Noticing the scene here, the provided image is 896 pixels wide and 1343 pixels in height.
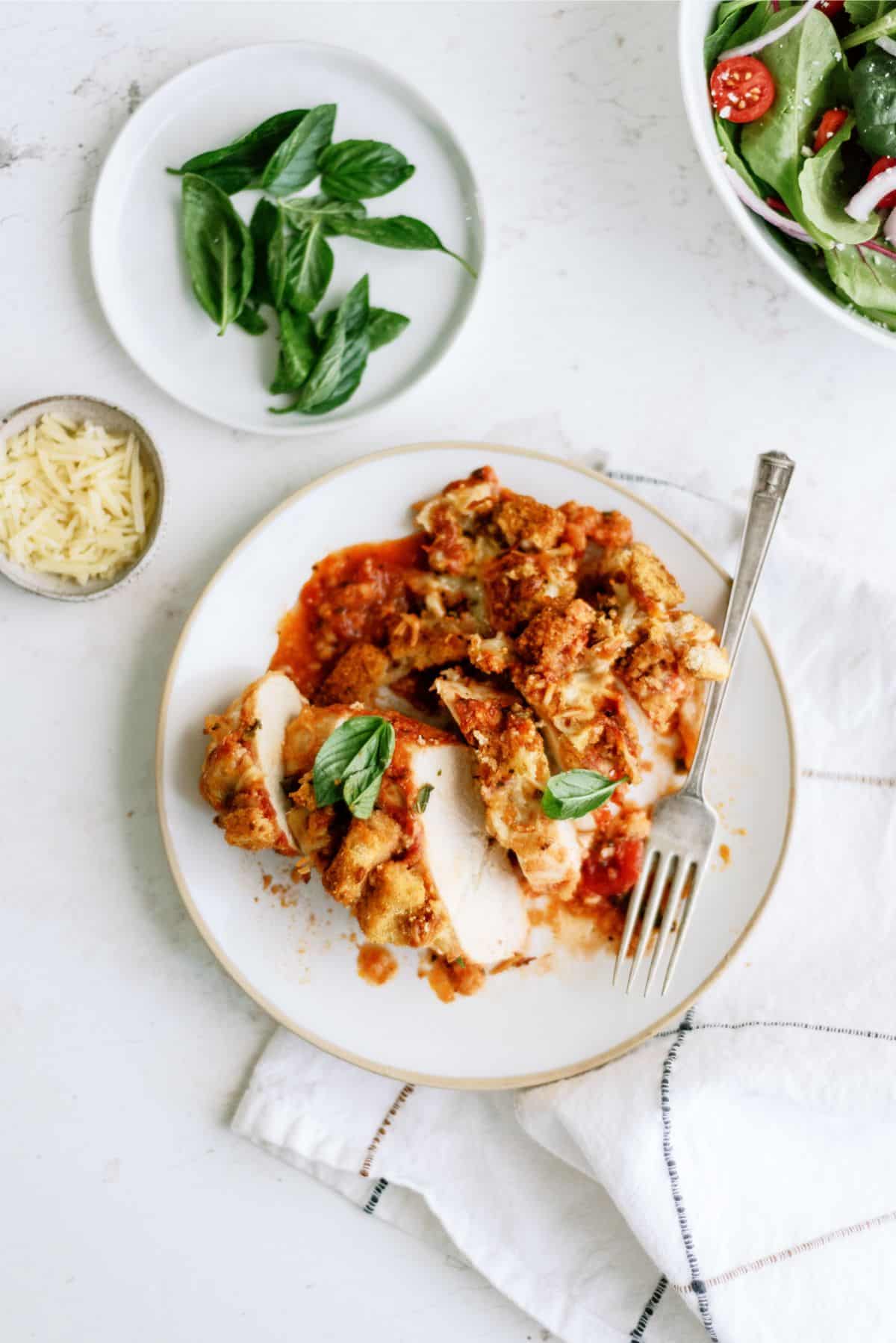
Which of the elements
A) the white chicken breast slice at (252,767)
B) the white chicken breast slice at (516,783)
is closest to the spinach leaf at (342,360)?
the white chicken breast slice at (252,767)

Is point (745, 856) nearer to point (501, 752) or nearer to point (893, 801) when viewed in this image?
point (893, 801)

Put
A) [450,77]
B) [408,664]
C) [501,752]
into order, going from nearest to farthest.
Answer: [501,752], [408,664], [450,77]

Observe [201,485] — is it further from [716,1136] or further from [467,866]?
[716,1136]

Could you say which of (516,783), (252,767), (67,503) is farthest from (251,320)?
(516,783)

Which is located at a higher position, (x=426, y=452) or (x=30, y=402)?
(x=426, y=452)

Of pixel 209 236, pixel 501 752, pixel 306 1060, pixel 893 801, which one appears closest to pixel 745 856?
pixel 893 801

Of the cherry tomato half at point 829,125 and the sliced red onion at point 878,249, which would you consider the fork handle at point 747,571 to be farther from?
the cherry tomato half at point 829,125

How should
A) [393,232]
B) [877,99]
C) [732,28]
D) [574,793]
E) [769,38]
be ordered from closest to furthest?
[574,793]
[877,99]
[769,38]
[732,28]
[393,232]
